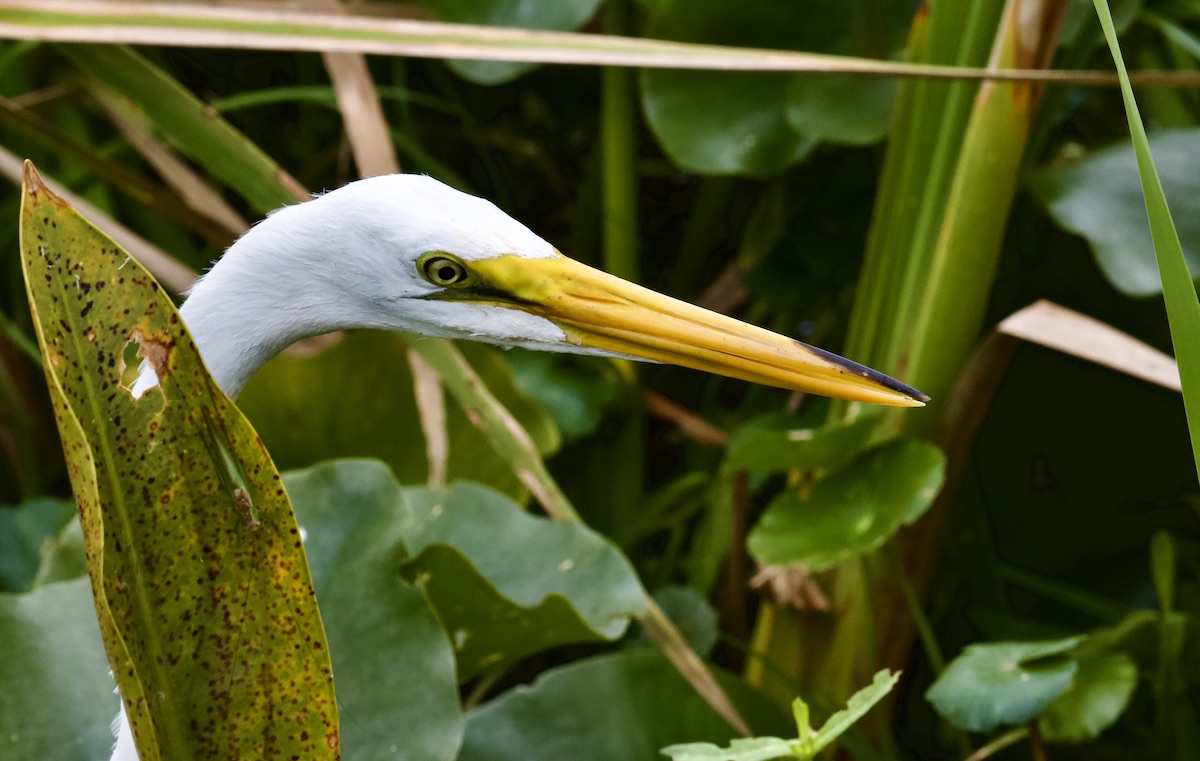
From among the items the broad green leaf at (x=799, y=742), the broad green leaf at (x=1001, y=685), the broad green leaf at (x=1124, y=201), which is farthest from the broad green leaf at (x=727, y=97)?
the broad green leaf at (x=799, y=742)

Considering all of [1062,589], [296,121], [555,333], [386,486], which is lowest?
[1062,589]

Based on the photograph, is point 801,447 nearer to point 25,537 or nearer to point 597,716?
point 597,716

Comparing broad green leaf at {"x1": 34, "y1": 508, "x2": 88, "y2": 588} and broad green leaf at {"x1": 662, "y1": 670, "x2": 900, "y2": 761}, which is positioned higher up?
broad green leaf at {"x1": 662, "y1": 670, "x2": 900, "y2": 761}

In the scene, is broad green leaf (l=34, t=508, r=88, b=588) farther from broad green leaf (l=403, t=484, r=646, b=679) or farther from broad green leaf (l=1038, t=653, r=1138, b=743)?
broad green leaf (l=1038, t=653, r=1138, b=743)

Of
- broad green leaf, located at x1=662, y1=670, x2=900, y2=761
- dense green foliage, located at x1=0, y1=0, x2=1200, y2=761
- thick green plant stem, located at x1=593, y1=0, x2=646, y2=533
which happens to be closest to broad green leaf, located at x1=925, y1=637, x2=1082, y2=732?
dense green foliage, located at x1=0, y1=0, x2=1200, y2=761

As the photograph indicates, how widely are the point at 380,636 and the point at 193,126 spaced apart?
44cm

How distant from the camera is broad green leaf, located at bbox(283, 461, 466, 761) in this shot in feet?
2.40

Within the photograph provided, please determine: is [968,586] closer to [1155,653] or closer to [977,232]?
[1155,653]

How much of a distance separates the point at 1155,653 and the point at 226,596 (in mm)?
813

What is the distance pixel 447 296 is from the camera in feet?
1.70

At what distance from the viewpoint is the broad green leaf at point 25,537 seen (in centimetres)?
101

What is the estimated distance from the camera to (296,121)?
4.94 feet

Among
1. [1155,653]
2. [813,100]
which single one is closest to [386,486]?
[813,100]

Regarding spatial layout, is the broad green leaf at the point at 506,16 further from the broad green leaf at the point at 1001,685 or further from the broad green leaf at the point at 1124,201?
the broad green leaf at the point at 1001,685
